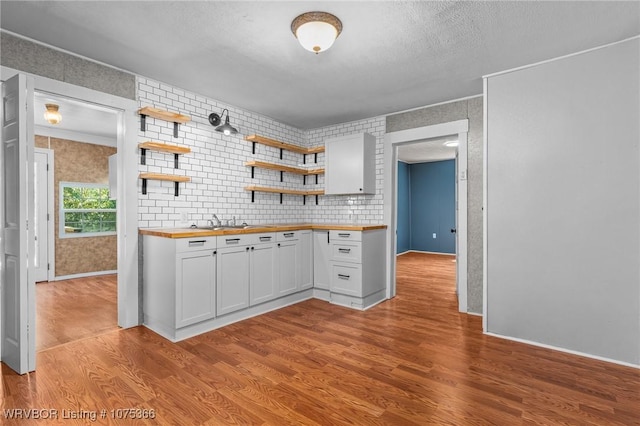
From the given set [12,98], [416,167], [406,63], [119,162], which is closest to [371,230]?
[406,63]

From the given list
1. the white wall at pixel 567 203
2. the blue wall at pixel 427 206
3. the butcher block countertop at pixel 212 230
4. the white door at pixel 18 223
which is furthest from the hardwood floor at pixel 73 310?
the blue wall at pixel 427 206

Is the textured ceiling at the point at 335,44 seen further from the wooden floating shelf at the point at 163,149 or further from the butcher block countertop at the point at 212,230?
the butcher block countertop at the point at 212,230

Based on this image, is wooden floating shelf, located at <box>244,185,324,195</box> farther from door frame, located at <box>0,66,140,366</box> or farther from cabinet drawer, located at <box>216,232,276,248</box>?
door frame, located at <box>0,66,140,366</box>

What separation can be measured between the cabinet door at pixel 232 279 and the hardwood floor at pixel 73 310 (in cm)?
111

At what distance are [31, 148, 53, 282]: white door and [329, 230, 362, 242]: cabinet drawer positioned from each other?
4970mm

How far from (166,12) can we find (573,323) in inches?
159

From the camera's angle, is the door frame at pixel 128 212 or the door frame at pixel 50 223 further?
the door frame at pixel 50 223

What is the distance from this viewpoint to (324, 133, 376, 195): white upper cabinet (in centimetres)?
438

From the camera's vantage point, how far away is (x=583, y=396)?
6.91ft

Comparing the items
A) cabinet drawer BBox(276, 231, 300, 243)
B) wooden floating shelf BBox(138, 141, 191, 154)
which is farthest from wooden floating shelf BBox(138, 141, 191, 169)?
cabinet drawer BBox(276, 231, 300, 243)

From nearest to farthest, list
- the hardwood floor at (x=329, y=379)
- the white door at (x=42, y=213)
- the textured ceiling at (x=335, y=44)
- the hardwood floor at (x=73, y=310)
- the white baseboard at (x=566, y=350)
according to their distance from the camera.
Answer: the hardwood floor at (x=329, y=379) < the textured ceiling at (x=335, y=44) < the white baseboard at (x=566, y=350) < the hardwood floor at (x=73, y=310) < the white door at (x=42, y=213)

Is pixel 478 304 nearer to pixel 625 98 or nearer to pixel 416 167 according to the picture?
pixel 625 98

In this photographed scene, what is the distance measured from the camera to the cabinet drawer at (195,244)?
2948 mm

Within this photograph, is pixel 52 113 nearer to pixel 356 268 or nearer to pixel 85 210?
pixel 85 210
